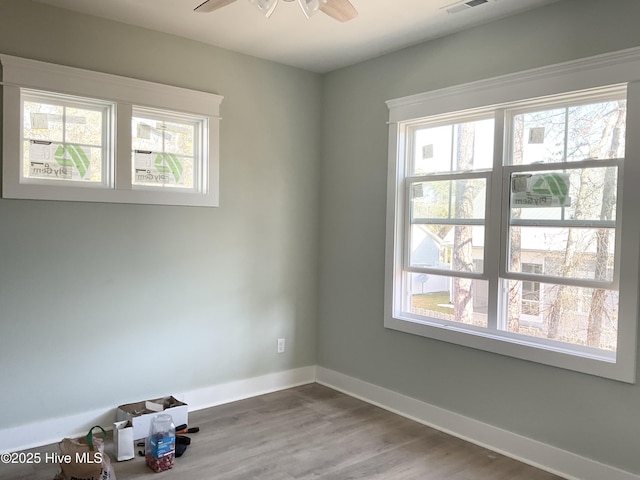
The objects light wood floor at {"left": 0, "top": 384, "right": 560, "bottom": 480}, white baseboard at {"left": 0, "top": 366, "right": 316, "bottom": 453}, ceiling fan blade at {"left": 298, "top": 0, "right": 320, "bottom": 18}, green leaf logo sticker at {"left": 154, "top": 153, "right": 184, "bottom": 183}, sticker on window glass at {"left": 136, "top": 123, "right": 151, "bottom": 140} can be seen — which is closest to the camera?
ceiling fan blade at {"left": 298, "top": 0, "right": 320, "bottom": 18}

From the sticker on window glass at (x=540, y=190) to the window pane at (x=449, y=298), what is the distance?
2.05 feet

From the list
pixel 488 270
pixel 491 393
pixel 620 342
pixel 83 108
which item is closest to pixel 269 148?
pixel 83 108

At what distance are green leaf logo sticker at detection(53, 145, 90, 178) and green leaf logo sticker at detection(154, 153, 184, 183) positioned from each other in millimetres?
494

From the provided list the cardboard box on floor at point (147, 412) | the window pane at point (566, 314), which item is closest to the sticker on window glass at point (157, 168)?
the cardboard box on floor at point (147, 412)

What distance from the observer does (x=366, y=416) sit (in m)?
3.72

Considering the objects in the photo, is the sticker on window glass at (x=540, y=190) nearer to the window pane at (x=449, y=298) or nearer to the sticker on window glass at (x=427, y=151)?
the window pane at (x=449, y=298)

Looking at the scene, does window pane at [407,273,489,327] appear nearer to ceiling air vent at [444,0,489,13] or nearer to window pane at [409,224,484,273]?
A: window pane at [409,224,484,273]

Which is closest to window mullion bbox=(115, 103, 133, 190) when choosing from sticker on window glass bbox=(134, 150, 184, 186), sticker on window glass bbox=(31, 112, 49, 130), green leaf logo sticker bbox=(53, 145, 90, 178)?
sticker on window glass bbox=(134, 150, 184, 186)

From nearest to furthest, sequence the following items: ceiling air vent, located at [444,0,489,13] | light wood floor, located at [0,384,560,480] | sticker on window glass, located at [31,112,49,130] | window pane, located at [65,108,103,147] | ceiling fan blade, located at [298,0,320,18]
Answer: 1. ceiling fan blade, located at [298,0,320,18]
2. light wood floor, located at [0,384,560,480]
3. ceiling air vent, located at [444,0,489,13]
4. sticker on window glass, located at [31,112,49,130]
5. window pane, located at [65,108,103,147]

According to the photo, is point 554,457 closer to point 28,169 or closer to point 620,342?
point 620,342

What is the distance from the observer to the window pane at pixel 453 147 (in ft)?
11.1

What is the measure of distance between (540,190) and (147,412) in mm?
3016

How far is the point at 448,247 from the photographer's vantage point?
360 centimetres

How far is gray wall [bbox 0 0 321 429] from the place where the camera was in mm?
3109
